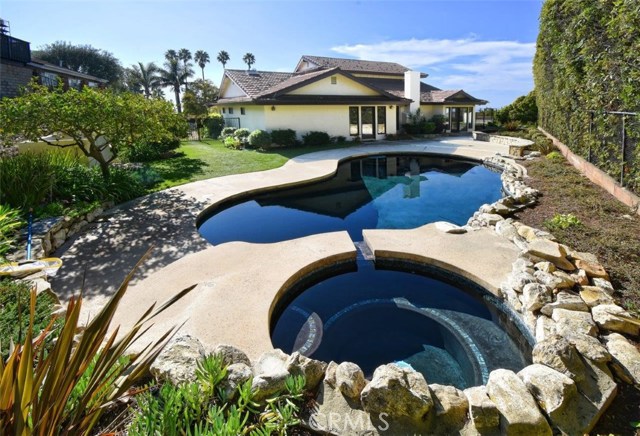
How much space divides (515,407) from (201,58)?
6872cm

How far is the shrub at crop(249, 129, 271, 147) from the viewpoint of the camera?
1988cm

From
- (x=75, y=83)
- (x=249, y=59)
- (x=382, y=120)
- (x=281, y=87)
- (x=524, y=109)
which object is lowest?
(x=382, y=120)

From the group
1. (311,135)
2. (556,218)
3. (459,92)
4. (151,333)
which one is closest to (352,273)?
(151,333)

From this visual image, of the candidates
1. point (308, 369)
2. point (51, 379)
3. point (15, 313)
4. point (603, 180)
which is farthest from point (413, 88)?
point (51, 379)

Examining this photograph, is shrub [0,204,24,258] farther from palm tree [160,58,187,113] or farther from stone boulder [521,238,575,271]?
palm tree [160,58,187,113]

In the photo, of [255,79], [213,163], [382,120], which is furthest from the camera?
[382,120]

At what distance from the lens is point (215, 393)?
2.89 metres

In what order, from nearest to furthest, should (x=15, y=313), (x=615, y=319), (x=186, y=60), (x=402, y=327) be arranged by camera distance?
(x=15, y=313), (x=615, y=319), (x=402, y=327), (x=186, y=60)

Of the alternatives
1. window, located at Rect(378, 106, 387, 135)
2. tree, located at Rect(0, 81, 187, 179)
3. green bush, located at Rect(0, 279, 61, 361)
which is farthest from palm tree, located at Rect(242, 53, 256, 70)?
green bush, located at Rect(0, 279, 61, 361)

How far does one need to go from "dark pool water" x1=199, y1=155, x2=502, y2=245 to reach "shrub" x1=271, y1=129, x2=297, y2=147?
647 cm

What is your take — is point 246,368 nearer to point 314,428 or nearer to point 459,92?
point 314,428

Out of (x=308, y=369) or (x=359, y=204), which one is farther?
(x=359, y=204)

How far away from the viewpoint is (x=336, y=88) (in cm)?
2262

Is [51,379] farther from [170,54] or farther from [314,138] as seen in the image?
[170,54]
